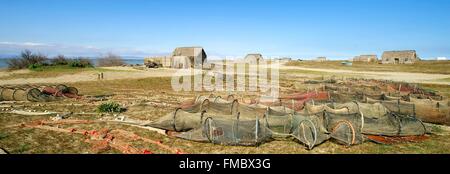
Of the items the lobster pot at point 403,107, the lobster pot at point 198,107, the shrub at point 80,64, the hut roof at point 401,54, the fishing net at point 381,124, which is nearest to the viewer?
the fishing net at point 381,124

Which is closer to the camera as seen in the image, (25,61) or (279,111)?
(279,111)

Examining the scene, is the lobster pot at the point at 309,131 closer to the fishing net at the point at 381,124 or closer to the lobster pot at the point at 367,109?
the fishing net at the point at 381,124

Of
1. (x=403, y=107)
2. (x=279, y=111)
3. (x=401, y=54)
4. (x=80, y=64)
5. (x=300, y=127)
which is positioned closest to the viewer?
(x=300, y=127)

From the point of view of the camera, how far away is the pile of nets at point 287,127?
9.70 meters

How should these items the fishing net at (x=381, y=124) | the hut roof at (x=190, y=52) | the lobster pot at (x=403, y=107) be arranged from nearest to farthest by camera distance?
1. the fishing net at (x=381, y=124)
2. the lobster pot at (x=403, y=107)
3. the hut roof at (x=190, y=52)

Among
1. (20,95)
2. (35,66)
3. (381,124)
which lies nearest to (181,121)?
(381,124)

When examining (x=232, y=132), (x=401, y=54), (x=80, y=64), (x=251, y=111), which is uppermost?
(x=401, y=54)

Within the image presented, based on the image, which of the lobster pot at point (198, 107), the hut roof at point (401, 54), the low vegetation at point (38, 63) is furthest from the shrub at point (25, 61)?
the hut roof at point (401, 54)

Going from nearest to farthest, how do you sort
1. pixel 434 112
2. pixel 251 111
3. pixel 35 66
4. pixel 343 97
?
pixel 251 111 → pixel 434 112 → pixel 343 97 → pixel 35 66

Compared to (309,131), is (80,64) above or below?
above

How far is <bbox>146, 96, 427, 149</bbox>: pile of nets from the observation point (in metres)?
9.70

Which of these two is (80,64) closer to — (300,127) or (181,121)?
(181,121)

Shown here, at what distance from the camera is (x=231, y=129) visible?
382 inches

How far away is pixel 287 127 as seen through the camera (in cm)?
1043
